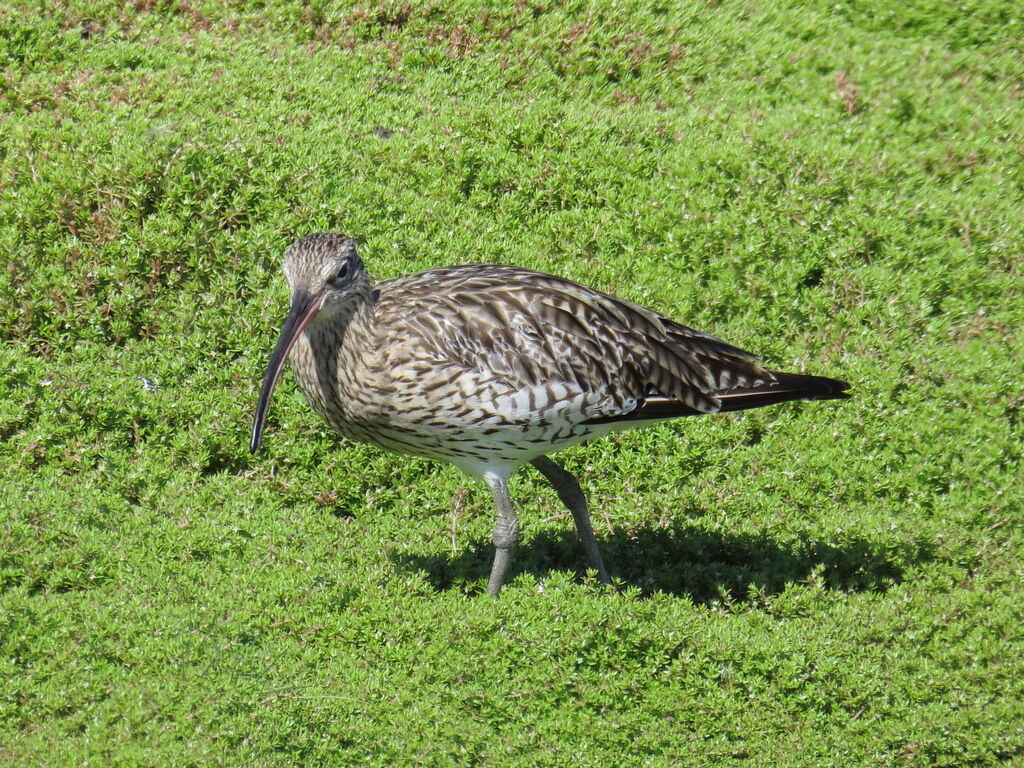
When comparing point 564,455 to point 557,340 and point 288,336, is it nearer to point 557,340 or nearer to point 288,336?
point 557,340

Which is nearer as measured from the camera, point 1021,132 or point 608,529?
point 608,529

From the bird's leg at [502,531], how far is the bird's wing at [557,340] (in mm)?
638

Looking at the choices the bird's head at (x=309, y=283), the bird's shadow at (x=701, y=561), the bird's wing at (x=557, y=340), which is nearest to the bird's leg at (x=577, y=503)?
the bird's shadow at (x=701, y=561)

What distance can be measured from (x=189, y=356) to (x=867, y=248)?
16.5ft

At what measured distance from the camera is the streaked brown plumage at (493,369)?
6.38 metres

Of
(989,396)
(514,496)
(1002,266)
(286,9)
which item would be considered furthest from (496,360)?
(286,9)

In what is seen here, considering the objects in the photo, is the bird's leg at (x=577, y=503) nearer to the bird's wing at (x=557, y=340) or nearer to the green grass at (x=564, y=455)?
the green grass at (x=564, y=455)

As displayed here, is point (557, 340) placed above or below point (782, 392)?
above

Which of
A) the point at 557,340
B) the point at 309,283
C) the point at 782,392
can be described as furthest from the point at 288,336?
the point at 782,392

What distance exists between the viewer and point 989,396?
27.2 ft

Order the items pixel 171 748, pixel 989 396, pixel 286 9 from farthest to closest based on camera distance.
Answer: pixel 286 9 → pixel 989 396 → pixel 171 748

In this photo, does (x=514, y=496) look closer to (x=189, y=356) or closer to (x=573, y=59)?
(x=189, y=356)

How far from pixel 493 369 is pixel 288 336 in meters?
1.08

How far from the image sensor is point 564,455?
316 inches
